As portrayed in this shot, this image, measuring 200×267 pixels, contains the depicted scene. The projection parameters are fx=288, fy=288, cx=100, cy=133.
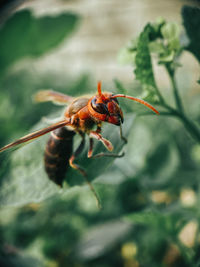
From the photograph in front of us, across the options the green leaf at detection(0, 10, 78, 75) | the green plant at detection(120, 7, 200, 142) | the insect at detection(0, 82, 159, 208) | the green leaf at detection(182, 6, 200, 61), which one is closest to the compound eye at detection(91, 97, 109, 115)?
the insect at detection(0, 82, 159, 208)

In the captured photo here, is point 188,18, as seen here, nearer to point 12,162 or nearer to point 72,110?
point 72,110

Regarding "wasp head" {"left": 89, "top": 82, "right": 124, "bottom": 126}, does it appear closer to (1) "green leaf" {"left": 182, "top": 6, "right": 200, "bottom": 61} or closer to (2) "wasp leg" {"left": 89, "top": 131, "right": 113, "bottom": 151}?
(2) "wasp leg" {"left": 89, "top": 131, "right": 113, "bottom": 151}

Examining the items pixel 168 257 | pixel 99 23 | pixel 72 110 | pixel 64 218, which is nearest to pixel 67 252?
pixel 64 218

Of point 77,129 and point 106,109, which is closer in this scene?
point 106,109

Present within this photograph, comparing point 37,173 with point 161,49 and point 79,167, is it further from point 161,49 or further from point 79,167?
point 161,49

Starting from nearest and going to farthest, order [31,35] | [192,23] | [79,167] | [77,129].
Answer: [192,23]
[79,167]
[77,129]
[31,35]

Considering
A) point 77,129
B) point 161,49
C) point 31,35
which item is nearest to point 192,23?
point 161,49
